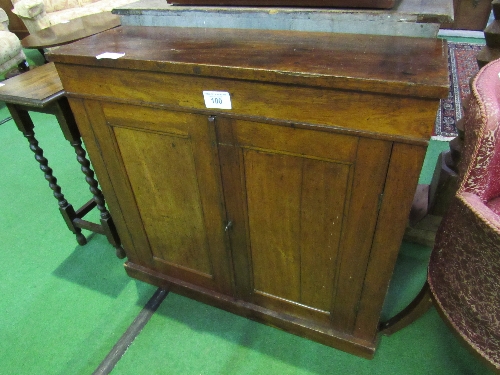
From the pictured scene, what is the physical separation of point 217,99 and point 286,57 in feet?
0.66

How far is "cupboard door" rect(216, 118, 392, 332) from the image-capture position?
36.2 inches

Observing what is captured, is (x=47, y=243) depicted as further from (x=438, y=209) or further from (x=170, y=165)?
(x=438, y=209)

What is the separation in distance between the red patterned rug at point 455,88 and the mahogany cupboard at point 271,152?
163 cm

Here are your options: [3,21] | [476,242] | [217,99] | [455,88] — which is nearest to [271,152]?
[217,99]

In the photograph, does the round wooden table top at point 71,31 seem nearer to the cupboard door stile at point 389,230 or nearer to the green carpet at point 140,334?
the green carpet at point 140,334

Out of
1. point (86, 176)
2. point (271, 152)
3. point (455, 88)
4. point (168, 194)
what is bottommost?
point (455, 88)

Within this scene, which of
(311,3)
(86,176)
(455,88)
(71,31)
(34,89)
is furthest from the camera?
(455,88)

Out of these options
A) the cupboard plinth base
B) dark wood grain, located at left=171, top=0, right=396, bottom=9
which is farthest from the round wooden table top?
the cupboard plinth base

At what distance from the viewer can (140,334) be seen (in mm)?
1469

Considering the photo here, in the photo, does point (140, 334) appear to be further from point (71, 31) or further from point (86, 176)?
point (71, 31)

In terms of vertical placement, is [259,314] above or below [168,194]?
below

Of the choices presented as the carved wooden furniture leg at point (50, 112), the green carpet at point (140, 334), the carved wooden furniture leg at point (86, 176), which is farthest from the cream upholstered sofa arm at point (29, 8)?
the carved wooden furniture leg at point (86, 176)

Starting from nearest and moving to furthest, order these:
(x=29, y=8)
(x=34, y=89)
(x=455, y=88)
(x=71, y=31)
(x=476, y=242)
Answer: (x=476, y=242) < (x=34, y=89) < (x=71, y=31) < (x=455, y=88) < (x=29, y=8)

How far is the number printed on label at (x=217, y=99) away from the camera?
36.4 inches
